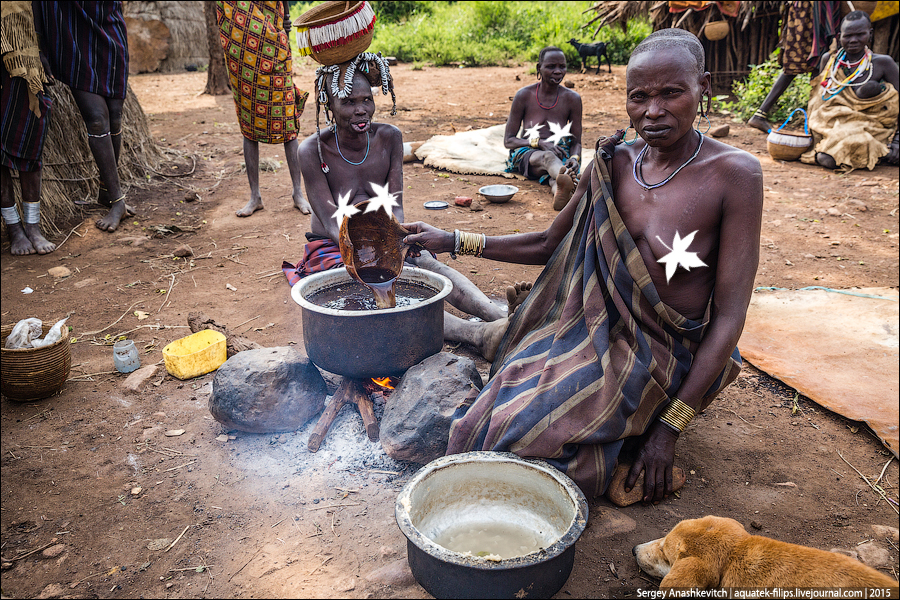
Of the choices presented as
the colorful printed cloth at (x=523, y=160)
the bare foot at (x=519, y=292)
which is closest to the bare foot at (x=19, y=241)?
the bare foot at (x=519, y=292)

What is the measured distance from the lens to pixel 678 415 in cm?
206

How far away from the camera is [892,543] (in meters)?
1.95

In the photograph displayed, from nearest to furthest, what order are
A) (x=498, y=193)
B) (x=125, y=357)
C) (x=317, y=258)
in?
(x=125, y=357) → (x=317, y=258) → (x=498, y=193)

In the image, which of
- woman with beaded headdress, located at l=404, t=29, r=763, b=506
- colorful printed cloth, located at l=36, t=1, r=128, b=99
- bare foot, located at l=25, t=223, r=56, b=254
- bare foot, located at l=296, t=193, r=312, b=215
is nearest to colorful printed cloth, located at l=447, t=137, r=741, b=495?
woman with beaded headdress, located at l=404, t=29, r=763, b=506

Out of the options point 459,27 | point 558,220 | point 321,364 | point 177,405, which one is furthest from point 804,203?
point 459,27

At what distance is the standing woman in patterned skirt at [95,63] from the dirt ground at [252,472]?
0.81 meters

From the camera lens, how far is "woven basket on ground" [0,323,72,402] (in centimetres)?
276

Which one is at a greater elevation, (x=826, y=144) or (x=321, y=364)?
(x=826, y=144)

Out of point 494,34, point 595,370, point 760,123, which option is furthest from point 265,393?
point 494,34

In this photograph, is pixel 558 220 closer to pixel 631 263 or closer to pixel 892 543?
pixel 631 263

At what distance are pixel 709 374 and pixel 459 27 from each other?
14.5 metres

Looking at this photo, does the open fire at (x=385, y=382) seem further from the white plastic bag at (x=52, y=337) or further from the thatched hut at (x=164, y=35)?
the thatched hut at (x=164, y=35)

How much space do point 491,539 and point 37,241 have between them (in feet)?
14.3

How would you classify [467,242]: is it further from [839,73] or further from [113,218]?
[839,73]
